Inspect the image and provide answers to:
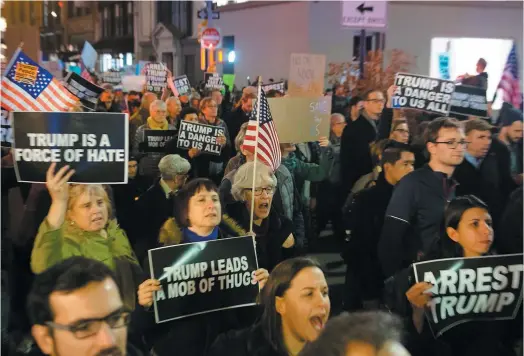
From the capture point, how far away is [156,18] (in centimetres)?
3753

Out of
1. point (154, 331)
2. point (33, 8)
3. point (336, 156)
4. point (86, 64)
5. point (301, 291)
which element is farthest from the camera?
point (33, 8)

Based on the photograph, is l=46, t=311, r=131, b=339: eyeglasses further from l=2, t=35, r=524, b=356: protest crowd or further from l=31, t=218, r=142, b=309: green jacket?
l=31, t=218, r=142, b=309: green jacket

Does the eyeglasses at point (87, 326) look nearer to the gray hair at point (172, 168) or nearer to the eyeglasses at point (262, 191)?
the eyeglasses at point (262, 191)

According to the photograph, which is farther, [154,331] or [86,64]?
[86,64]

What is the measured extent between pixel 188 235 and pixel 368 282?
1910 millimetres

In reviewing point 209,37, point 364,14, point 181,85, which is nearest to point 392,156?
point 364,14

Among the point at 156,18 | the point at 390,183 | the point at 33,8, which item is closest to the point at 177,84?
the point at 390,183

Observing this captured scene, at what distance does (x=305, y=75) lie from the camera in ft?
29.4

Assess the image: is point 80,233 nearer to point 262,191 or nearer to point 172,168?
point 262,191

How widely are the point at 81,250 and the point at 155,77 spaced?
338 inches

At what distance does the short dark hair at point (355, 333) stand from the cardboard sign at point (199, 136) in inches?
186

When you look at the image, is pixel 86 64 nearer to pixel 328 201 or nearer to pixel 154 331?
pixel 328 201

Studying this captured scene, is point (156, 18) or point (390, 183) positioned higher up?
point (156, 18)

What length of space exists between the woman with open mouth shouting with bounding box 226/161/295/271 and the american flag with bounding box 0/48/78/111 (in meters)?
1.34
